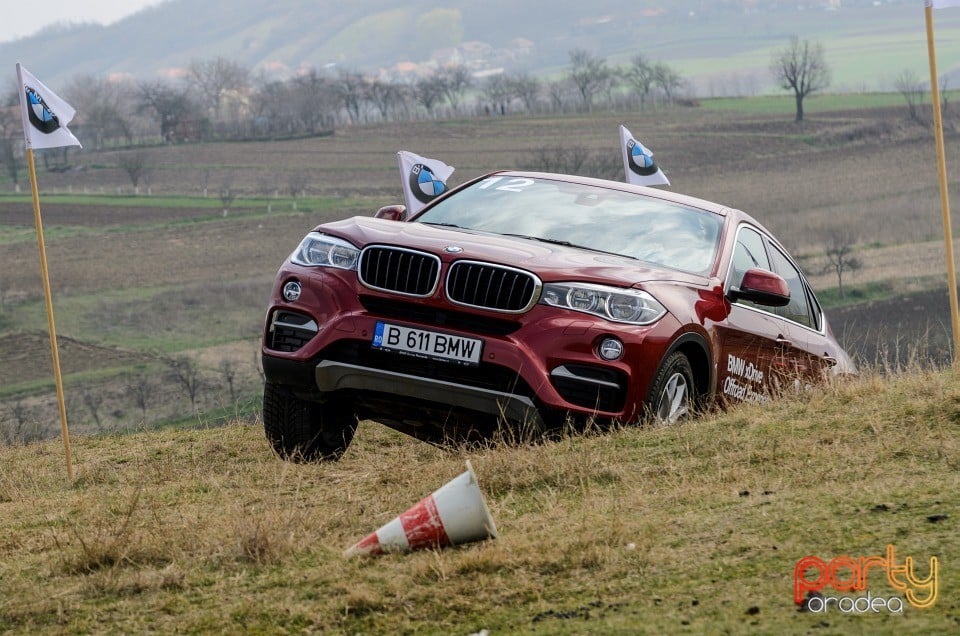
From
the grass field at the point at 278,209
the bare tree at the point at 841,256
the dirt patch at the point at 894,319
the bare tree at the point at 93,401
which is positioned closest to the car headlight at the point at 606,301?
the grass field at the point at 278,209

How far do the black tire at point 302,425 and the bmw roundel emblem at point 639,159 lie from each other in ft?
22.1

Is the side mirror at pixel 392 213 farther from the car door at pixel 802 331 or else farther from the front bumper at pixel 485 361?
the car door at pixel 802 331

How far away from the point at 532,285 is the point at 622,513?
67.8 inches

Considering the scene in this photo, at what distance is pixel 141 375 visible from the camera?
48.6 metres

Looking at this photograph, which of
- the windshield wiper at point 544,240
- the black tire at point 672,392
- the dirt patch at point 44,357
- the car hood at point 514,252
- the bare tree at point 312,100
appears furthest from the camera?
the bare tree at point 312,100

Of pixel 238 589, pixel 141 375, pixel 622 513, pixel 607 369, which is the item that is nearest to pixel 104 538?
pixel 238 589

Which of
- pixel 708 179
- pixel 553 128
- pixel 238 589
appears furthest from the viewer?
pixel 553 128

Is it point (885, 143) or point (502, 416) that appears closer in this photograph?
point (502, 416)

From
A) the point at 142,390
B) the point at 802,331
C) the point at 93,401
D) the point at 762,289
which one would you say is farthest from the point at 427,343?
the point at 93,401

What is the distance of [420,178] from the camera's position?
14062 millimetres

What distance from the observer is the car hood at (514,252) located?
7.14 m

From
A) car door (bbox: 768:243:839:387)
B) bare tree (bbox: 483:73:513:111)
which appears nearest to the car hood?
car door (bbox: 768:243:839:387)

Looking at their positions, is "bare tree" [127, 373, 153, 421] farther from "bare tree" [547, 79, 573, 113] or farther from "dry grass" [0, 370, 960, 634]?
"bare tree" [547, 79, 573, 113]

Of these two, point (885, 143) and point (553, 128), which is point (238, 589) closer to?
point (885, 143)
